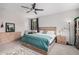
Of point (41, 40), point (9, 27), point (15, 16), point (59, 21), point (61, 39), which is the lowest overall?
point (41, 40)

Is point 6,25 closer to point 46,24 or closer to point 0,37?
point 0,37

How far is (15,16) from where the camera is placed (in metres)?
1.87

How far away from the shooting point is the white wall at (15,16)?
1650mm

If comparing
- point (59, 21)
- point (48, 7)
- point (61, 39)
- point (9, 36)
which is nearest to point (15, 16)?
point (9, 36)

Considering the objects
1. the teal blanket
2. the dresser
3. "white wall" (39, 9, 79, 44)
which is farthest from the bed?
the dresser

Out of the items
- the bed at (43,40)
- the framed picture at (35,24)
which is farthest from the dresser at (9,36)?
the framed picture at (35,24)

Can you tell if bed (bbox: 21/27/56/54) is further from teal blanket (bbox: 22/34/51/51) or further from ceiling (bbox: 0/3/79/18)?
ceiling (bbox: 0/3/79/18)

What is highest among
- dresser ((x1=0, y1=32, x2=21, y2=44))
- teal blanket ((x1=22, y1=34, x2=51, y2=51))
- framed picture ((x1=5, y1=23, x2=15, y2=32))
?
framed picture ((x1=5, y1=23, x2=15, y2=32))

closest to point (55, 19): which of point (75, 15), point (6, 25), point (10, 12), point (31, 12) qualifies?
point (75, 15)

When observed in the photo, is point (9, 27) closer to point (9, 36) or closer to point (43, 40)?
point (9, 36)

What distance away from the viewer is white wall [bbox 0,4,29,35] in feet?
5.41

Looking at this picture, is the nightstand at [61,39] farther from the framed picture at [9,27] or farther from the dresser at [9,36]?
the framed picture at [9,27]

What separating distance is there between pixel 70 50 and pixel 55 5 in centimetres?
98

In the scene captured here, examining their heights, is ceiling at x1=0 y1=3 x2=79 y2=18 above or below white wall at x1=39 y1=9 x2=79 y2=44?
above
